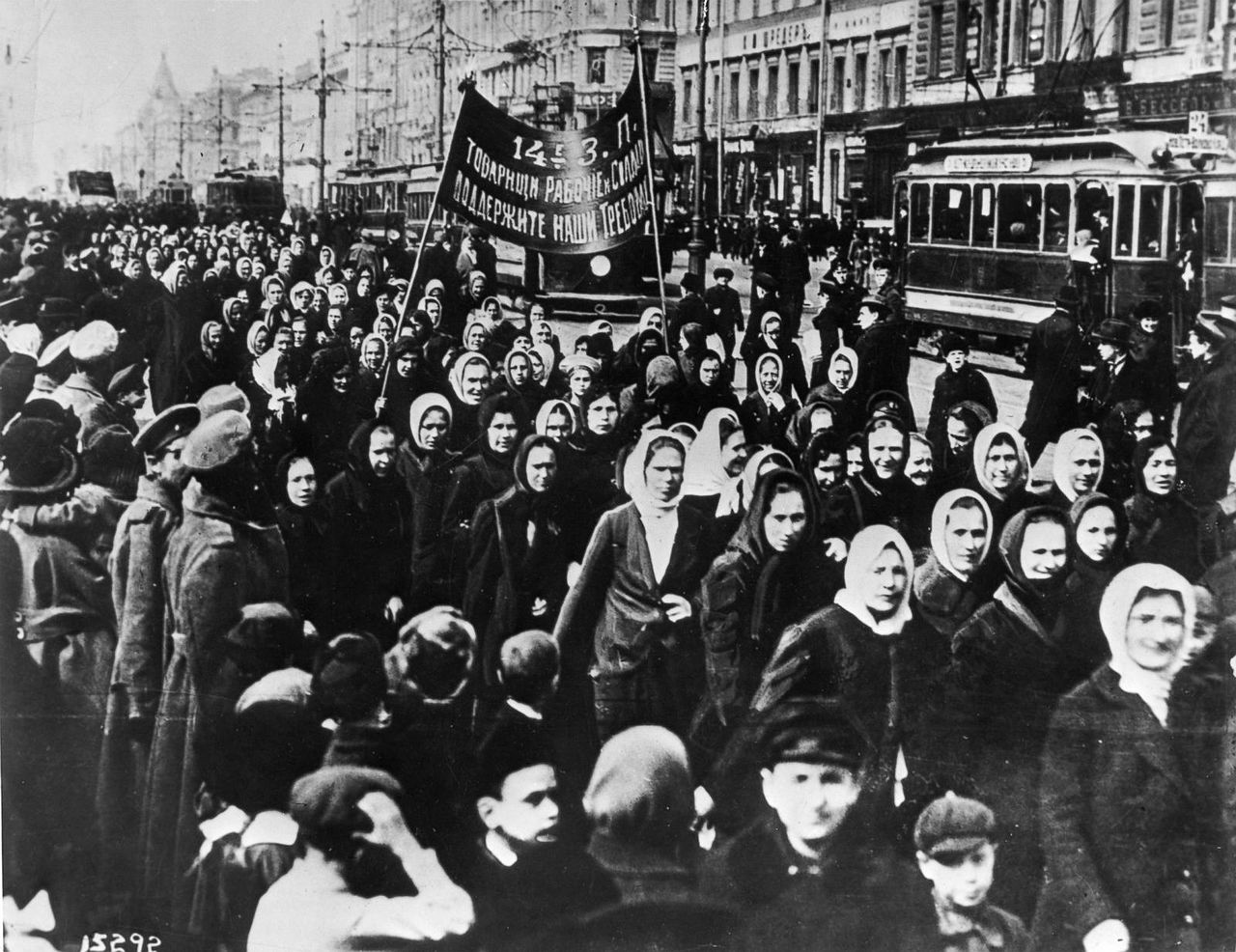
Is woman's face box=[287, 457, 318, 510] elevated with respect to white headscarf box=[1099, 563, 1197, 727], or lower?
elevated

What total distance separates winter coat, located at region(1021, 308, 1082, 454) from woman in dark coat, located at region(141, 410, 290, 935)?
2.77 metres

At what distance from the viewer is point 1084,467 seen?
4.93m

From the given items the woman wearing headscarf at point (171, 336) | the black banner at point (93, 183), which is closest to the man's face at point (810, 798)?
the woman wearing headscarf at point (171, 336)

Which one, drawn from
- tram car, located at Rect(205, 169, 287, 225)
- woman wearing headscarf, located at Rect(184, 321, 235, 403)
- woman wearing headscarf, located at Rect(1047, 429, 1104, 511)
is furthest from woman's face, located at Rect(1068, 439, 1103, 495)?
tram car, located at Rect(205, 169, 287, 225)

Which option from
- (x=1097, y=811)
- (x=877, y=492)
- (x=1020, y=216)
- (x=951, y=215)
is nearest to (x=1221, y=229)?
(x=1020, y=216)

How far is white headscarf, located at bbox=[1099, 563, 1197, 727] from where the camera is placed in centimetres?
489

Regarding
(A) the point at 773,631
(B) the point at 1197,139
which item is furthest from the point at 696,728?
(B) the point at 1197,139

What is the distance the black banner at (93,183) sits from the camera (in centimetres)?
528

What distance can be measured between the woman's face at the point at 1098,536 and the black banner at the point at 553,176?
1.96 m

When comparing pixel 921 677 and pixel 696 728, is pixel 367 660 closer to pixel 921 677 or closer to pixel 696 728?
pixel 696 728

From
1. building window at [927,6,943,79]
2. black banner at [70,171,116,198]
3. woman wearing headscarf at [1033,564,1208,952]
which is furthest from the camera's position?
black banner at [70,171,116,198]

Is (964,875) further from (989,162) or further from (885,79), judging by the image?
(885,79)

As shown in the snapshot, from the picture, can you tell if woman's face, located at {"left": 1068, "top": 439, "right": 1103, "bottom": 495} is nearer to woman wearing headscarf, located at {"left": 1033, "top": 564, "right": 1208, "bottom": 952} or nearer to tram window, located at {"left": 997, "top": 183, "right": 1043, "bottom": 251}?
woman wearing headscarf, located at {"left": 1033, "top": 564, "right": 1208, "bottom": 952}

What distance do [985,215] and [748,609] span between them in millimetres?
1708
